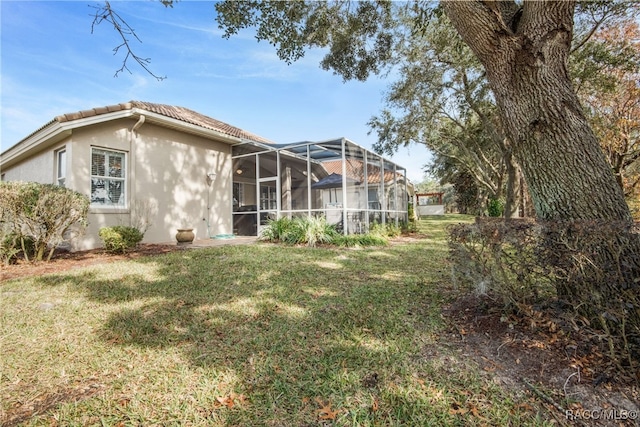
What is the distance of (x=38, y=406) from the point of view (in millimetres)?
2004

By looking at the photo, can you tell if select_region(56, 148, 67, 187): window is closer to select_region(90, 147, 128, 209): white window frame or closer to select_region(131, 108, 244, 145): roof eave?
select_region(90, 147, 128, 209): white window frame

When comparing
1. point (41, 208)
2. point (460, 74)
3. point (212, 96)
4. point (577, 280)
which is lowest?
point (577, 280)

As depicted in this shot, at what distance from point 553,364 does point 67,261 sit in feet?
28.4

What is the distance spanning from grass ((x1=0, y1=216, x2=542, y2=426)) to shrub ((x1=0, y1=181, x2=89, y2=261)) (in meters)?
1.72

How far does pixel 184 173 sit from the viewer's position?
416 inches

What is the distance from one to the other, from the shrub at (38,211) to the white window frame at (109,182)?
2.12 metres

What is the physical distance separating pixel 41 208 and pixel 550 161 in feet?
28.2

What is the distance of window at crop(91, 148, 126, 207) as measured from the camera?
27.5 ft

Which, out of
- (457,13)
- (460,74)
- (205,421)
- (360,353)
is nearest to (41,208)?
(205,421)

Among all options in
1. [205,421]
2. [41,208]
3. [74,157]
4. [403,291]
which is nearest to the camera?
[205,421]

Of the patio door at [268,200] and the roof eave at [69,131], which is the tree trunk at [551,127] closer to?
the patio door at [268,200]

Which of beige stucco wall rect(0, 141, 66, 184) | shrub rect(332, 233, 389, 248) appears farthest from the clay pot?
shrub rect(332, 233, 389, 248)

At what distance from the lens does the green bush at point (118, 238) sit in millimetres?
7164

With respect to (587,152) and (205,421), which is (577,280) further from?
(205,421)
